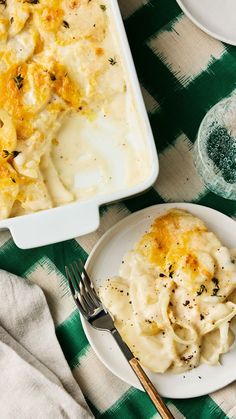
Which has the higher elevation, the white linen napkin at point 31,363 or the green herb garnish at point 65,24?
the green herb garnish at point 65,24

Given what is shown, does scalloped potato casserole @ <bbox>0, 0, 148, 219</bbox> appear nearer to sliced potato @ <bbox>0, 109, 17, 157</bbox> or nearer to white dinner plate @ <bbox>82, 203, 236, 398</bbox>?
sliced potato @ <bbox>0, 109, 17, 157</bbox>

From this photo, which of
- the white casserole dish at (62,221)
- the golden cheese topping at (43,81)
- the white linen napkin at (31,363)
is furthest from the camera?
the white linen napkin at (31,363)

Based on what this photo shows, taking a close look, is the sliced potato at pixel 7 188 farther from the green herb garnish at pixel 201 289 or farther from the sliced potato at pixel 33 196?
the green herb garnish at pixel 201 289

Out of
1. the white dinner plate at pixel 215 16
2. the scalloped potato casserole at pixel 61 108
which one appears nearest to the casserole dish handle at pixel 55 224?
the scalloped potato casserole at pixel 61 108

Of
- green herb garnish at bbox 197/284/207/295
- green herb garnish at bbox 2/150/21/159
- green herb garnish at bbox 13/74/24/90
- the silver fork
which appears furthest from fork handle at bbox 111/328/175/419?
green herb garnish at bbox 13/74/24/90

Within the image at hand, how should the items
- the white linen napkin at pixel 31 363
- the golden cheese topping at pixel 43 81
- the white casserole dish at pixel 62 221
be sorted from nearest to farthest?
→ 1. the white casserole dish at pixel 62 221
2. the golden cheese topping at pixel 43 81
3. the white linen napkin at pixel 31 363

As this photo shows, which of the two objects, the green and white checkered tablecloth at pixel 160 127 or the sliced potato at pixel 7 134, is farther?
the green and white checkered tablecloth at pixel 160 127

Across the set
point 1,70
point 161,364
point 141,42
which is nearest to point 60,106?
point 1,70

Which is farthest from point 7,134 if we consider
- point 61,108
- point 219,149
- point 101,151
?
point 219,149
